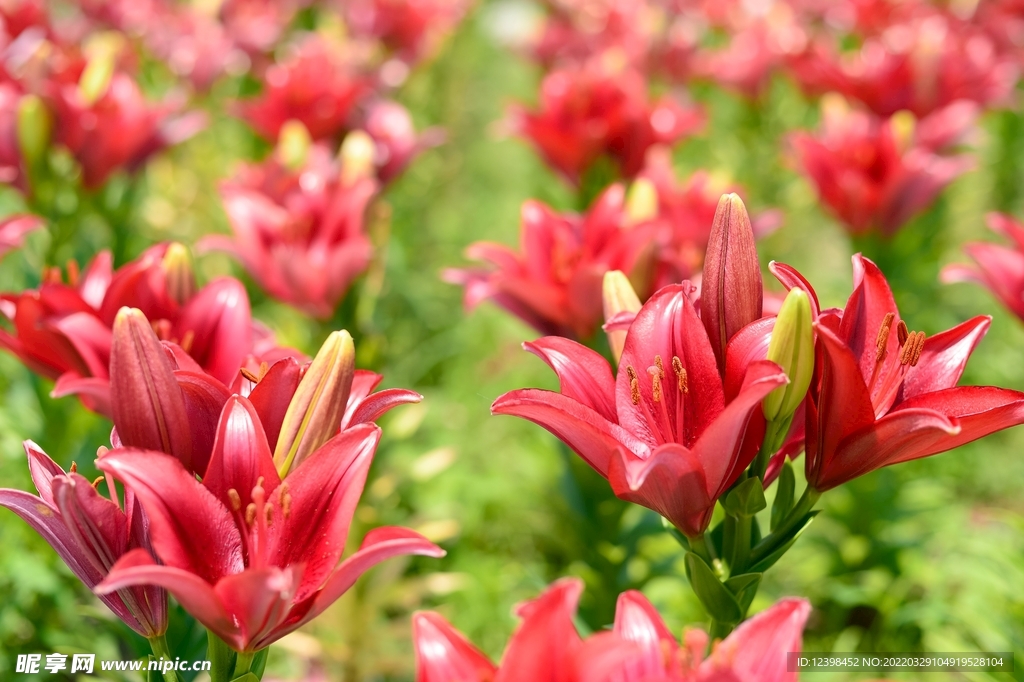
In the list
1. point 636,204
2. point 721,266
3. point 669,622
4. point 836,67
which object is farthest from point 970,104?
point 721,266

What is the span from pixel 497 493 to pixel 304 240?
1129mm

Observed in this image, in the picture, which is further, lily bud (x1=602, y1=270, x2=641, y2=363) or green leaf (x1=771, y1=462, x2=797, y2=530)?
lily bud (x1=602, y1=270, x2=641, y2=363)

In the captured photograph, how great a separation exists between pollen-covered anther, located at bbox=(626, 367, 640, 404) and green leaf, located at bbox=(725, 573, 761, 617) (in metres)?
0.25

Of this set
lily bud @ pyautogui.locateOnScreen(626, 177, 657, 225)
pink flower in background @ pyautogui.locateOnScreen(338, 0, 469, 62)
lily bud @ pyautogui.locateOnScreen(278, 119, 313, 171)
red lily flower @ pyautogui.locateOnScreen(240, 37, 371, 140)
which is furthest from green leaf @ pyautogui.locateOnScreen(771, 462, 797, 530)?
pink flower in background @ pyautogui.locateOnScreen(338, 0, 469, 62)

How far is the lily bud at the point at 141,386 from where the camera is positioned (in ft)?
3.25

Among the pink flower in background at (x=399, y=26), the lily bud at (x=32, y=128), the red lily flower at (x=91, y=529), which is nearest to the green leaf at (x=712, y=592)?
the red lily flower at (x=91, y=529)

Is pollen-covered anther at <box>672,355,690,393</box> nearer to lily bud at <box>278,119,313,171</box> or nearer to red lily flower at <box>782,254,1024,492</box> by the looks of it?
red lily flower at <box>782,254,1024,492</box>

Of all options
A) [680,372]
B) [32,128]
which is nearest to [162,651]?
[680,372]

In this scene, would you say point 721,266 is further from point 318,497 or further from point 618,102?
point 618,102

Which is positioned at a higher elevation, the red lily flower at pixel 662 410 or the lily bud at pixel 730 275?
the lily bud at pixel 730 275

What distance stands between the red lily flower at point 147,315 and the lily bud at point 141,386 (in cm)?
36

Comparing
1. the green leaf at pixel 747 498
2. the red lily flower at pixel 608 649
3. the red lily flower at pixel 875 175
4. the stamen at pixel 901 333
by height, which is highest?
the stamen at pixel 901 333

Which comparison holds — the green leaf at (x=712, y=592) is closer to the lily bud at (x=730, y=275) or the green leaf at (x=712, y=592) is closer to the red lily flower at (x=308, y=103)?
the lily bud at (x=730, y=275)

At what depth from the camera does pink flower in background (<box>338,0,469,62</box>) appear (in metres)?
4.63
